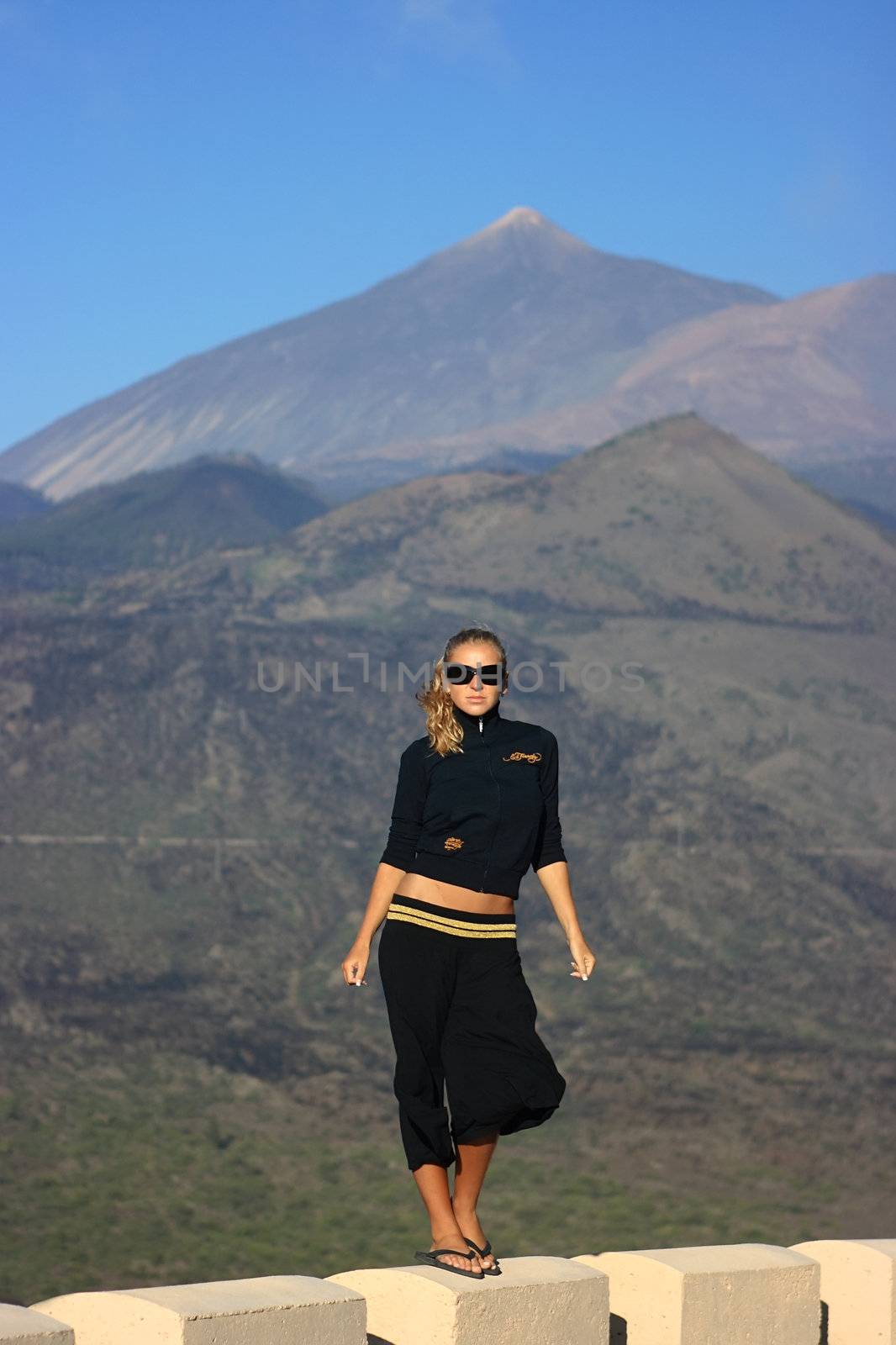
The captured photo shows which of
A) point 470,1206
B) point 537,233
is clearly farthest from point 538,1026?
point 537,233

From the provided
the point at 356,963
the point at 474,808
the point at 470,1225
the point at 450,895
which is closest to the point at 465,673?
the point at 474,808

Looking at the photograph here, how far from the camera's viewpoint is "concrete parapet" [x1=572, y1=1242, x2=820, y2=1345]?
293cm

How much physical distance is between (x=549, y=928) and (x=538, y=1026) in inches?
118

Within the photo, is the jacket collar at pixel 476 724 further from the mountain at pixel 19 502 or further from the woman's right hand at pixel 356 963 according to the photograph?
the mountain at pixel 19 502

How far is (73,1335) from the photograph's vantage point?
234cm

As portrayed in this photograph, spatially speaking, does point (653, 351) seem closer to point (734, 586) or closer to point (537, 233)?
point (537, 233)

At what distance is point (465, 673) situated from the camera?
3.47m

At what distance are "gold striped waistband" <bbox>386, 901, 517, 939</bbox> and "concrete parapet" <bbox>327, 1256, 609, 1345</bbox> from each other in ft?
2.23

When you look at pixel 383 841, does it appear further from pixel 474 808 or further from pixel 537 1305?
pixel 537 1305

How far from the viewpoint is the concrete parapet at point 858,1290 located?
3234 millimetres

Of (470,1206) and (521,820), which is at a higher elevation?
(521,820)

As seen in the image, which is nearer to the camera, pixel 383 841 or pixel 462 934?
pixel 462 934

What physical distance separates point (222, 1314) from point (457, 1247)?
35.3 inches

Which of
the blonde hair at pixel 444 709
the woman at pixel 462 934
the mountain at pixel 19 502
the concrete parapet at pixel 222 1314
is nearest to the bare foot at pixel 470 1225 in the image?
the woman at pixel 462 934
